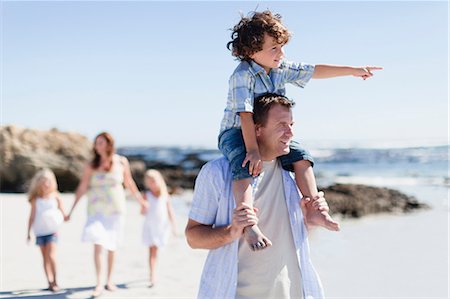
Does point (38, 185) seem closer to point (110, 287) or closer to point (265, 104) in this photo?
point (110, 287)

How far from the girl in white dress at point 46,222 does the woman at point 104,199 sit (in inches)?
15.7

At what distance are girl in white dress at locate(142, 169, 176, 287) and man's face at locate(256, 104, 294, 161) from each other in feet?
16.1

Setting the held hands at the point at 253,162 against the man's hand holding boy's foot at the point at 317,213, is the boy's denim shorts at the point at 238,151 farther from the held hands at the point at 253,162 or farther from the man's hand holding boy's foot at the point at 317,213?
the man's hand holding boy's foot at the point at 317,213

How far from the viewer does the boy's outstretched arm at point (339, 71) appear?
11.1 ft

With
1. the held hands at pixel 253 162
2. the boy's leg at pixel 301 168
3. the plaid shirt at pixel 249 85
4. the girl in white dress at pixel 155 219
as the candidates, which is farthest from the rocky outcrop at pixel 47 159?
the held hands at pixel 253 162

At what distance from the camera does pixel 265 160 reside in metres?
2.95

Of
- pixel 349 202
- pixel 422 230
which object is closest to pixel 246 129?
pixel 422 230

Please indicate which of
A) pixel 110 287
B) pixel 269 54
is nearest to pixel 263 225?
pixel 269 54

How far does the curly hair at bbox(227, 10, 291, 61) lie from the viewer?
3.06 m

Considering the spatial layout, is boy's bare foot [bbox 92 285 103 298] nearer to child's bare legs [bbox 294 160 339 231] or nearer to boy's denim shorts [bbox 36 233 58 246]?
boy's denim shorts [bbox 36 233 58 246]

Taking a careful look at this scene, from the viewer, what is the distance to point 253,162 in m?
2.80

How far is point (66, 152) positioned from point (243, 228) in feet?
61.3

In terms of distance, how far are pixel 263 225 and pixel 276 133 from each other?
0.44 metres

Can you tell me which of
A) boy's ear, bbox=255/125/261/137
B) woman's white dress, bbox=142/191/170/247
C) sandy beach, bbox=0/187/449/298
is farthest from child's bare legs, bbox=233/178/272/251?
woman's white dress, bbox=142/191/170/247
